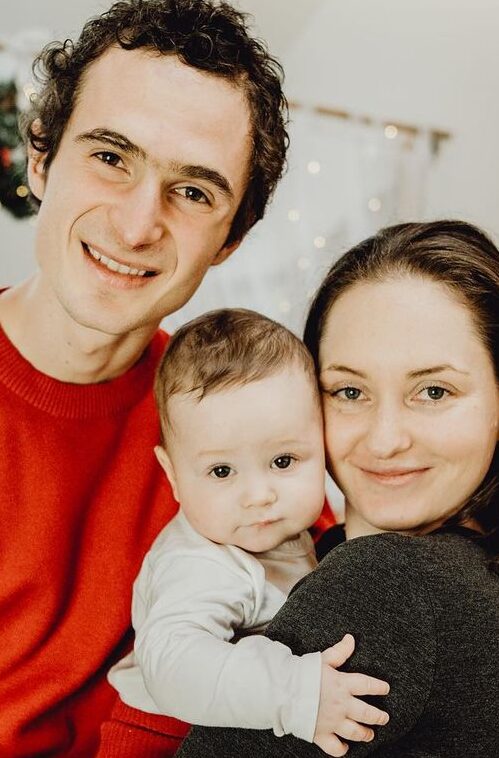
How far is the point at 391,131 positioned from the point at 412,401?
2.91m

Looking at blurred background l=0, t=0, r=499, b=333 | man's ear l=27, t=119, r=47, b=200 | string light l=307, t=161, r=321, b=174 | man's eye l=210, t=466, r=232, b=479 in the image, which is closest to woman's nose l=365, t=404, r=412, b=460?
man's eye l=210, t=466, r=232, b=479

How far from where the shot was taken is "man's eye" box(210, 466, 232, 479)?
135 centimetres

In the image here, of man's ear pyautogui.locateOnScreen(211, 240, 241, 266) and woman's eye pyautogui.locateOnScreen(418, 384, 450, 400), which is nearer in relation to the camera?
woman's eye pyautogui.locateOnScreen(418, 384, 450, 400)

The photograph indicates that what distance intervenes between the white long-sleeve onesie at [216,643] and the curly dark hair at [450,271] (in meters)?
0.32

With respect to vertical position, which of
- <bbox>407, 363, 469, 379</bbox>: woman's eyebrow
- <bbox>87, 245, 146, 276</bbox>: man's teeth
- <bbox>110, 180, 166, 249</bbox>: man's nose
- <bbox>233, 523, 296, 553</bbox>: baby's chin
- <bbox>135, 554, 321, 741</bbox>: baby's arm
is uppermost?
<bbox>110, 180, 166, 249</bbox>: man's nose

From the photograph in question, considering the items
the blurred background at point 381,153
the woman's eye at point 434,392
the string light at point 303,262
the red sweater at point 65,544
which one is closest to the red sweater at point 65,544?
the red sweater at point 65,544

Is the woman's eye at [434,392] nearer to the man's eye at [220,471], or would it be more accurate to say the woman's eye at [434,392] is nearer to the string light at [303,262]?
the man's eye at [220,471]

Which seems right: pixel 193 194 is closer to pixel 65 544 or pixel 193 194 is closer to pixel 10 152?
pixel 65 544

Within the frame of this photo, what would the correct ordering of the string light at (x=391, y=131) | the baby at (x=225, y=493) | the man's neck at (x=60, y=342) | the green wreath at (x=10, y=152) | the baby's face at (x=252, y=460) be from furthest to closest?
the string light at (x=391, y=131) < the green wreath at (x=10, y=152) < the man's neck at (x=60, y=342) < the baby's face at (x=252, y=460) < the baby at (x=225, y=493)

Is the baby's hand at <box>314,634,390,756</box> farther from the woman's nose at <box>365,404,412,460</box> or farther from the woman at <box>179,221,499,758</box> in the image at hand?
the woman's nose at <box>365,404,412,460</box>

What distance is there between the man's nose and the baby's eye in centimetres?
50

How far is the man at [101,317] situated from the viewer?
61.1 inches

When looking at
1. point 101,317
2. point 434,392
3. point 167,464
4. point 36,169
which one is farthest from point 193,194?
point 434,392

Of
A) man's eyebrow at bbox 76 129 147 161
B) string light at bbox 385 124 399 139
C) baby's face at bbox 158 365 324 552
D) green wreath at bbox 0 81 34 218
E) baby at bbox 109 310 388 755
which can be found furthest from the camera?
string light at bbox 385 124 399 139
